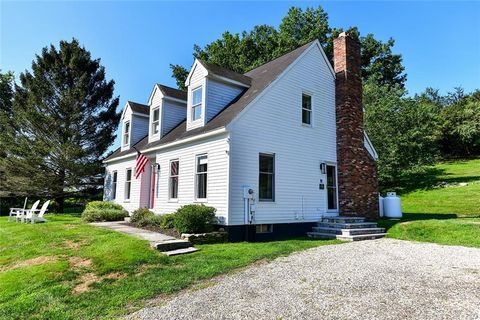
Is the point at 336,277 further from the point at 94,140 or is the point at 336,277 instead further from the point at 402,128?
the point at 94,140

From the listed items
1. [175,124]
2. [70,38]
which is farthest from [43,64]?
[175,124]

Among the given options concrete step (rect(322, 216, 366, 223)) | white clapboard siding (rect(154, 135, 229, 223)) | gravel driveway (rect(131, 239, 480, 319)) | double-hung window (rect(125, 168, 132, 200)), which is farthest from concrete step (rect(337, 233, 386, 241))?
double-hung window (rect(125, 168, 132, 200))

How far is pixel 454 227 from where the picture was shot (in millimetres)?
11281

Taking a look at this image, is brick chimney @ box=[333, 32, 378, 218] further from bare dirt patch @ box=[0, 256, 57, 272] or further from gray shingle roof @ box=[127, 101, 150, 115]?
gray shingle roof @ box=[127, 101, 150, 115]

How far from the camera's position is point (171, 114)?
55.5 ft

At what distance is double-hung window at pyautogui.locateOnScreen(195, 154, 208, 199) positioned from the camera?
1220cm

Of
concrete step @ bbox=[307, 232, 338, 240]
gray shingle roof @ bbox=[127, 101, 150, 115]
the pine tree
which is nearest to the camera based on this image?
concrete step @ bbox=[307, 232, 338, 240]

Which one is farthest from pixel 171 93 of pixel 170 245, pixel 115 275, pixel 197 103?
pixel 115 275

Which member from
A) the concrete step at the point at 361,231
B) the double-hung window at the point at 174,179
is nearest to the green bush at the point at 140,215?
the double-hung window at the point at 174,179

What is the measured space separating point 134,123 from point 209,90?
349 inches

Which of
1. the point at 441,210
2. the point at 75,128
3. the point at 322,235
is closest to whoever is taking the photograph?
the point at 322,235

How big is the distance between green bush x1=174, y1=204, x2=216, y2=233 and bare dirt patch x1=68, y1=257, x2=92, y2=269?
10.3ft

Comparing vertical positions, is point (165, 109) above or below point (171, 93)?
below

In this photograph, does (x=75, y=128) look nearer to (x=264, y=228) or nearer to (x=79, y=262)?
(x=264, y=228)
